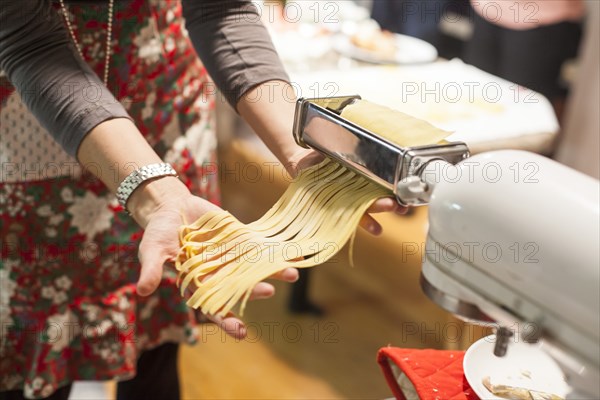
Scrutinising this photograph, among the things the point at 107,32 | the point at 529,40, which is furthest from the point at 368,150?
the point at 529,40

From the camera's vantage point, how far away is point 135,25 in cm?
113

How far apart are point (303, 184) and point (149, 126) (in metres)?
0.41

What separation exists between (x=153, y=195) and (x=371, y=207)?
27 cm

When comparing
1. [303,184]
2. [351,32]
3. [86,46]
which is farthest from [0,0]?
[351,32]

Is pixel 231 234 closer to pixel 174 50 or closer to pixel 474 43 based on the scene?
pixel 174 50

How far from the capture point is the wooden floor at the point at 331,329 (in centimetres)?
185

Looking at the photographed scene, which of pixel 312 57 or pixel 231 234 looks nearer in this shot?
pixel 231 234

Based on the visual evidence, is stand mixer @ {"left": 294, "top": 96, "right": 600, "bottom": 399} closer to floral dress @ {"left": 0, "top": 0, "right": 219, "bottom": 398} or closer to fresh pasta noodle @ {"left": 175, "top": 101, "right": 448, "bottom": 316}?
fresh pasta noodle @ {"left": 175, "top": 101, "right": 448, "bottom": 316}

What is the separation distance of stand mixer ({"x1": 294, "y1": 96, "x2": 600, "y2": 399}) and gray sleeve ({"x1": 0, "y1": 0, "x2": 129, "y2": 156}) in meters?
0.51

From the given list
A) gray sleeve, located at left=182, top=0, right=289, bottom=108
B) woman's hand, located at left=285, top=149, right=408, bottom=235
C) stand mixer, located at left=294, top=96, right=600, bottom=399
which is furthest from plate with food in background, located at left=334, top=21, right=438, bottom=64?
stand mixer, located at left=294, top=96, right=600, bottom=399

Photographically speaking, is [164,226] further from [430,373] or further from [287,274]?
[430,373]

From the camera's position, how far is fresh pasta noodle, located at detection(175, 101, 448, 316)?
2.39 ft

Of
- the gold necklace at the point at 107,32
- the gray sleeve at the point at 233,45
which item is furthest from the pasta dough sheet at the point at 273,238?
the gold necklace at the point at 107,32

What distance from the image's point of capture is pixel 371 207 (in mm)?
814
